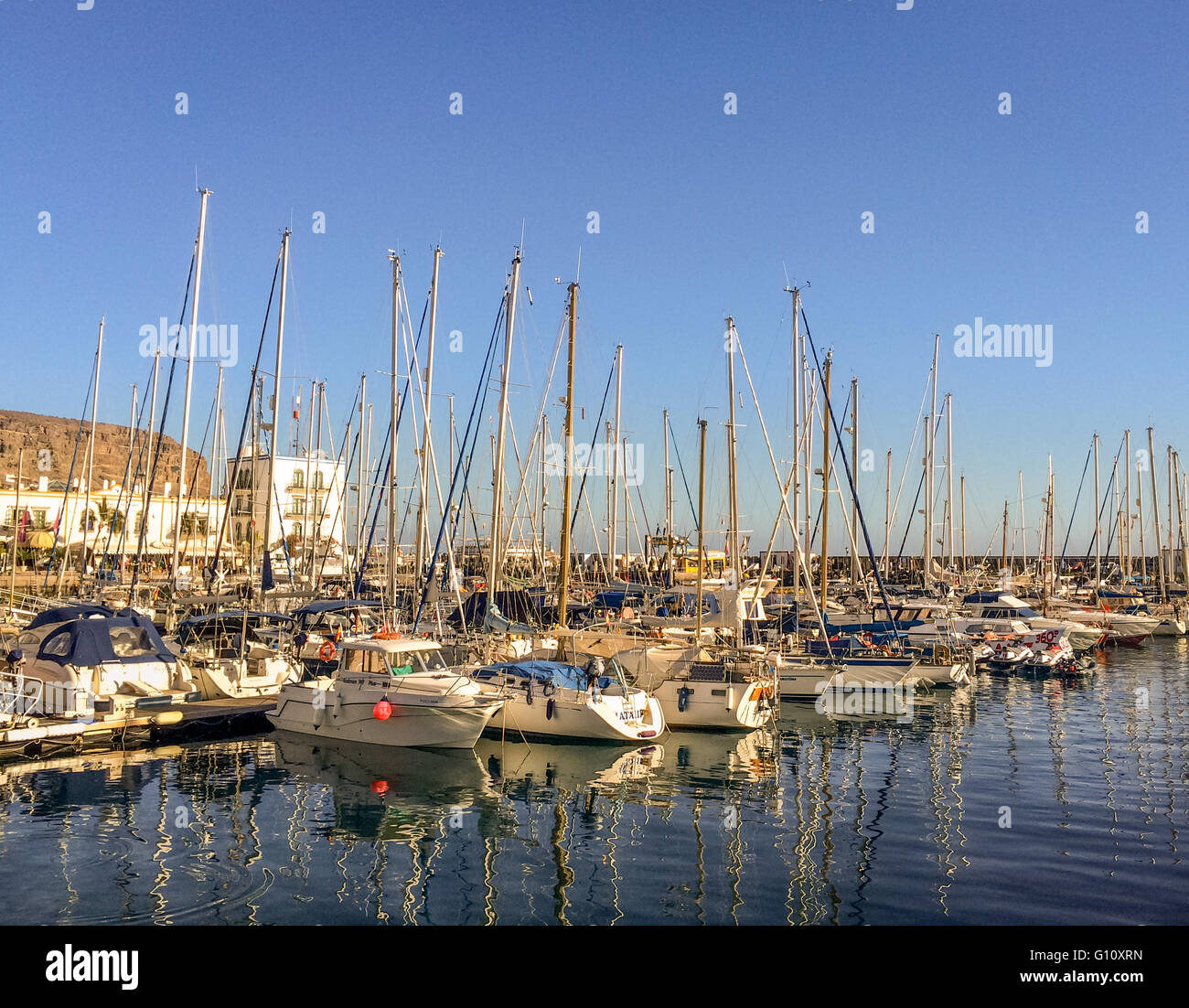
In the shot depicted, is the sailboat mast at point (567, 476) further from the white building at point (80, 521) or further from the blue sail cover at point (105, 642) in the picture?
the white building at point (80, 521)

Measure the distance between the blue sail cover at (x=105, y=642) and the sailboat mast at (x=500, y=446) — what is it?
425 inches

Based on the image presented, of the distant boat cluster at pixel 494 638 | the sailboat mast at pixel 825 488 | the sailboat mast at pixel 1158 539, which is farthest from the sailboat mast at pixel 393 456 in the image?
the sailboat mast at pixel 1158 539

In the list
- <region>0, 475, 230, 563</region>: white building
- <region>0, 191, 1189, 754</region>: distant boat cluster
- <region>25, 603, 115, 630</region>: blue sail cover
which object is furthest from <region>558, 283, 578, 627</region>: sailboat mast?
<region>0, 475, 230, 563</region>: white building

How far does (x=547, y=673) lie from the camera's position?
2802 centimetres

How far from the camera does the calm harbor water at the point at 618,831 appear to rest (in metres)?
14.0

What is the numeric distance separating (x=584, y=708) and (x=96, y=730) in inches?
512

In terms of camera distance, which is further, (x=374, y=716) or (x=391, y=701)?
(x=374, y=716)

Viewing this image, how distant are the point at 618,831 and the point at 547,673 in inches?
398

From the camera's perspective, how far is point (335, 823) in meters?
18.8

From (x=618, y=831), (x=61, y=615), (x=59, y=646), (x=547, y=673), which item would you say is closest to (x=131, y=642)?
(x=59, y=646)

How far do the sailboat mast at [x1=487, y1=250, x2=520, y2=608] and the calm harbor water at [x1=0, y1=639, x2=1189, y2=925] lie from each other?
8334 mm

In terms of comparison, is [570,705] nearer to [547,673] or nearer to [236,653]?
[547,673]

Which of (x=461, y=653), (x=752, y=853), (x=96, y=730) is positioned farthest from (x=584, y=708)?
(x=96, y=730)
